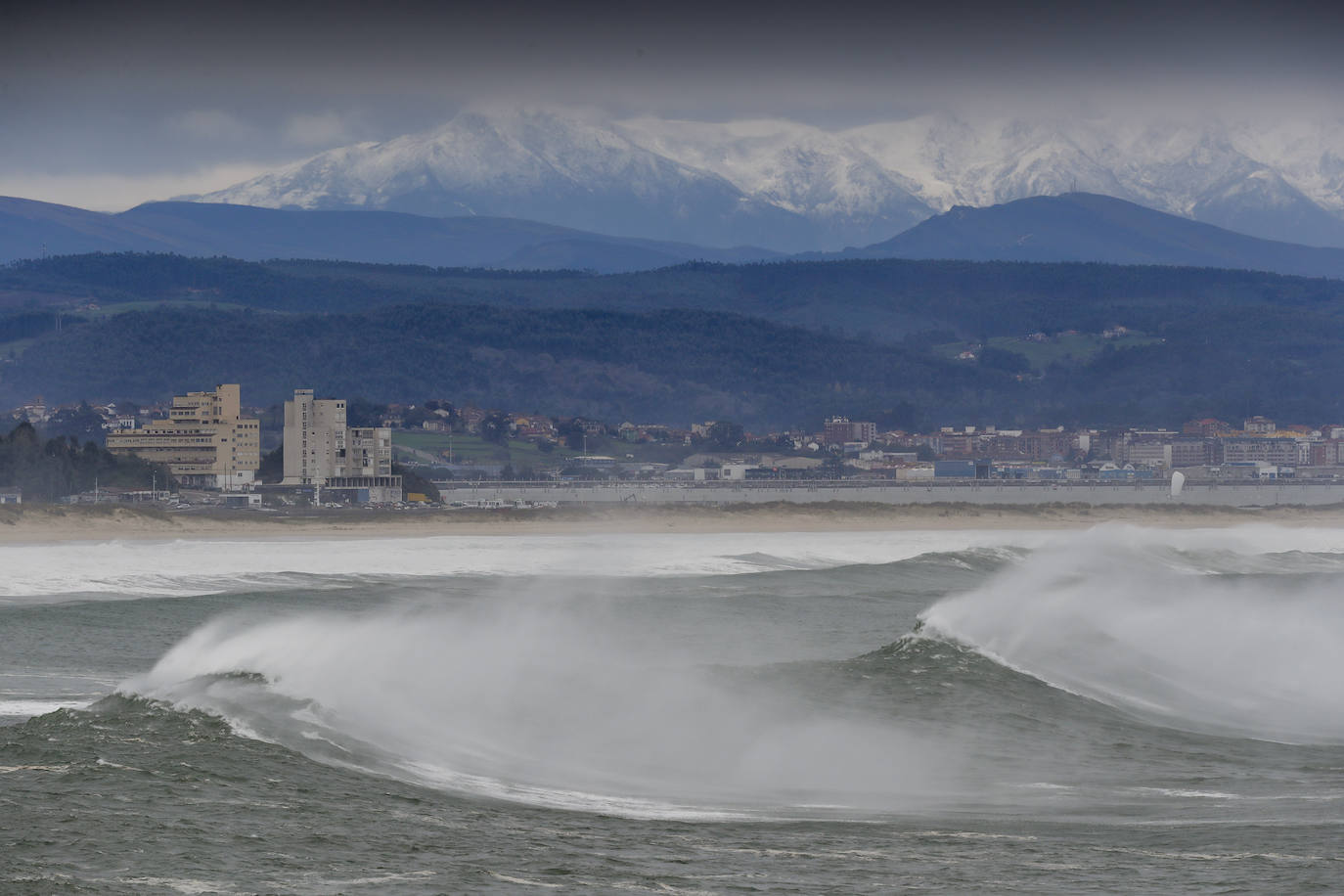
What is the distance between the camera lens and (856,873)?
1368 centimetres

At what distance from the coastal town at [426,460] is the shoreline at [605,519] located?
14634mm

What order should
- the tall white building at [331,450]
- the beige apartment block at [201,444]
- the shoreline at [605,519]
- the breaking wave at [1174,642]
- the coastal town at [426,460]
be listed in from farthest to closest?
the beige apartment block at [201,444], the coastal town at [426,460], the tall white building at [331,450], the shoreline at [605,519], the breaking wave at [1174,642]

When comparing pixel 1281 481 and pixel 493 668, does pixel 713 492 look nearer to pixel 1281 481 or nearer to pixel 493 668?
pixel 1281 481

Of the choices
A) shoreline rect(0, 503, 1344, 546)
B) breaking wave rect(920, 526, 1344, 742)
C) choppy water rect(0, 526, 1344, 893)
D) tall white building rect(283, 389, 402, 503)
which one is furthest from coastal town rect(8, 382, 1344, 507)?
choppy water rect(0, 526, 1344, 893)

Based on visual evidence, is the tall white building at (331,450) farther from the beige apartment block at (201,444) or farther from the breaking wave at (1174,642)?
the breaking wave at (1174,642)

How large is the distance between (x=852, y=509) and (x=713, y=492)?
38715 mm

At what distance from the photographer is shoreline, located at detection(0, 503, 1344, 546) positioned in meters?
72.1

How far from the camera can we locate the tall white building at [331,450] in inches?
4309

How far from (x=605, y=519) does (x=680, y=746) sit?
70.1 meters

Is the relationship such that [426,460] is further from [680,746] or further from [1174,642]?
[680,746]

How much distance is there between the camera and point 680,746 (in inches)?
778

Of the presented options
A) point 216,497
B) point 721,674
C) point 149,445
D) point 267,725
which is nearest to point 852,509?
point 216,497

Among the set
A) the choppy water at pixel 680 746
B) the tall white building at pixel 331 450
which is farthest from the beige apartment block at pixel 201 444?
the choppy water at pixel 680 746

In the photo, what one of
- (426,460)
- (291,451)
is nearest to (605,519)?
(291,451)
